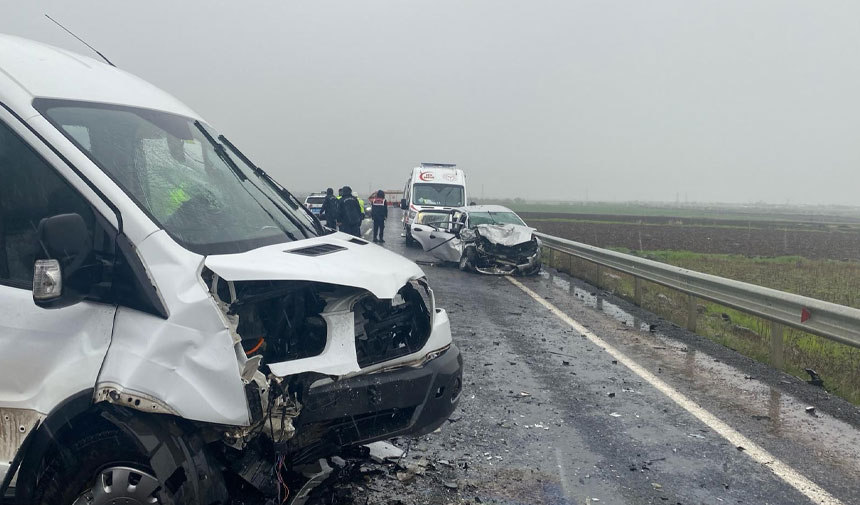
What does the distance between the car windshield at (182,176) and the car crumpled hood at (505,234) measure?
1118 cm

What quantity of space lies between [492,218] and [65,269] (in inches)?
594

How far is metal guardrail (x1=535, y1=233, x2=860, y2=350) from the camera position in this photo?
6344 mm

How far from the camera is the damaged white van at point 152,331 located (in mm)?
2883

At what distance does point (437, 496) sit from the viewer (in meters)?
4.00

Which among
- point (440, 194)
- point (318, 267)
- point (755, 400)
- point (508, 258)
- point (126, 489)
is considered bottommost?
point (755, 400)

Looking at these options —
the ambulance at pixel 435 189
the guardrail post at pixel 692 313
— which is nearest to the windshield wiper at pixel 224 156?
the guardrail post at pixel 692 313

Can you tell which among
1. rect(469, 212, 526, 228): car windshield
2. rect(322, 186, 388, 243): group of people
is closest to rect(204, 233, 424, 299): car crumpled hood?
rect(322, 186, 388, 243): group of people

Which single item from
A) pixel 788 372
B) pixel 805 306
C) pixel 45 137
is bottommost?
pixel 788 372

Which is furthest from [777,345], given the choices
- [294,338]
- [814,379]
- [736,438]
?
[294,338]

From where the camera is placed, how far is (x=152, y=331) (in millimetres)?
2869

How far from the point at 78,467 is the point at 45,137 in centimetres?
138

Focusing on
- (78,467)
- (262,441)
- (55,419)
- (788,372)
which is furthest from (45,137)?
(788,372)

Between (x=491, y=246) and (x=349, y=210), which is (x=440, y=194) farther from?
(x=491, y=246)

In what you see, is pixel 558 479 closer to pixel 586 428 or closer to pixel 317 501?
pixel 586 428
